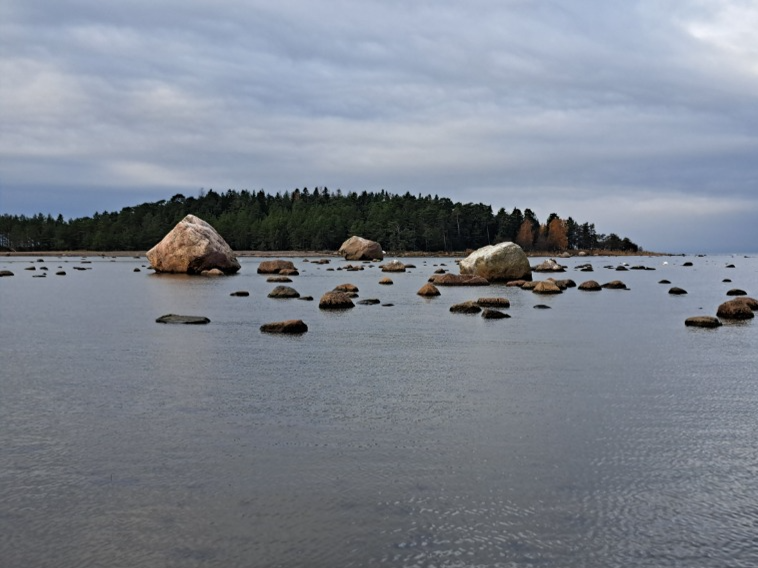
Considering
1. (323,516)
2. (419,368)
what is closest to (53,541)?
(323,516)

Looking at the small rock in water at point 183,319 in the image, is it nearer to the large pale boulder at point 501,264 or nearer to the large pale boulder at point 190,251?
the large pale boulder at point 501,264

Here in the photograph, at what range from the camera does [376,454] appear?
723cm

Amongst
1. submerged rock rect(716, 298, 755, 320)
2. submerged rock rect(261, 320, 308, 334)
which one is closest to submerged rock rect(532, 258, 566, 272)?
submerged rock rect(716, 298, 755, 320)

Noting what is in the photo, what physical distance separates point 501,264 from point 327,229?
10833cm

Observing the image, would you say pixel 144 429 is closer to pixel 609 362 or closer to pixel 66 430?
pixel 66 430

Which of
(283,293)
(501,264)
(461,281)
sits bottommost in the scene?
(283,293)

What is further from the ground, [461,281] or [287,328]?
[461,281]

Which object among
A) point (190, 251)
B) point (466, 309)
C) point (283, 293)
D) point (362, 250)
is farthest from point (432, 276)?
point (362, 250)

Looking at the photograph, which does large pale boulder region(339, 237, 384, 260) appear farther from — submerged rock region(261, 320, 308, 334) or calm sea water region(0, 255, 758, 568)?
calm sea water region(0, 255, 758, 568)

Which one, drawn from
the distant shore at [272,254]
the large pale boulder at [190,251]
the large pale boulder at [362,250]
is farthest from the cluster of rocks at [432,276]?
the distant shore at [272,254]

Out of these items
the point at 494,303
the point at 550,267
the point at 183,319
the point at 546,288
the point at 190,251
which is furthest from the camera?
the point at 550,267

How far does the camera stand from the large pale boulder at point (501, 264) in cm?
4209

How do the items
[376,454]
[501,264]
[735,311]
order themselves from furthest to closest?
[501,264] < [735,311] < [376,454]

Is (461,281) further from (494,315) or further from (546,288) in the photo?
(494,315)
